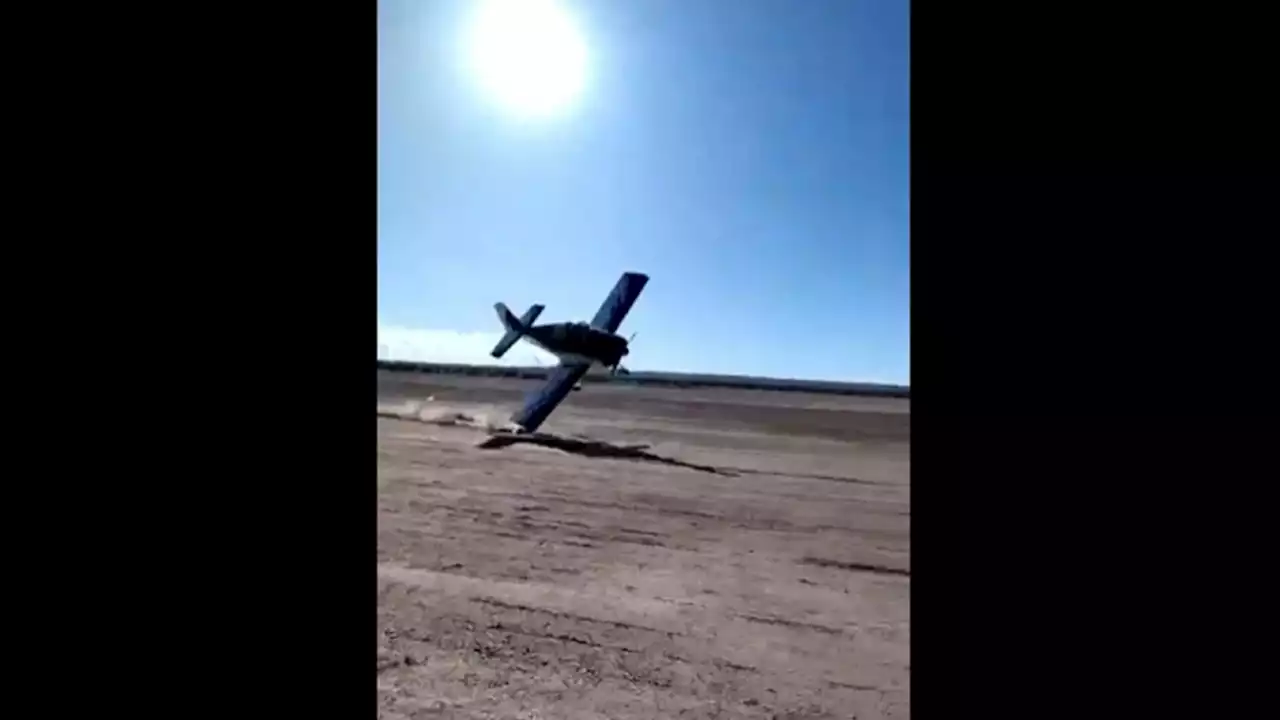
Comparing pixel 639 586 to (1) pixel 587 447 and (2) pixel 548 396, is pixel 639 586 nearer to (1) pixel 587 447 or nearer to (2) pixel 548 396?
(1) pixel 587 447

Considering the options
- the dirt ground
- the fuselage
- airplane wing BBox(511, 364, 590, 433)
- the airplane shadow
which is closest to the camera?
the dirt ground

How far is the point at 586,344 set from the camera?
13.1 metres

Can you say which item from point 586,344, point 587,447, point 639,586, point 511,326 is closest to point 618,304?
point 586,344

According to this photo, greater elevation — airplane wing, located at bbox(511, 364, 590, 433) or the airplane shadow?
airplane wing, located at bbox(511, 364, 590, 433)

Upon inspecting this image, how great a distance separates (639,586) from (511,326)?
35.7ft

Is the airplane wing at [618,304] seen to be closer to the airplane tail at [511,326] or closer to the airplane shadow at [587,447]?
the airplane tail at [511,326]

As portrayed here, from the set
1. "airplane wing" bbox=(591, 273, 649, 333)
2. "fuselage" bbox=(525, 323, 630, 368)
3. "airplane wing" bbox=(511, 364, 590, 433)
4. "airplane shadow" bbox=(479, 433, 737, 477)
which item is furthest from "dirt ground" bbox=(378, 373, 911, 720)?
"airplane wing" bbox=(591, 273, 649, 333)

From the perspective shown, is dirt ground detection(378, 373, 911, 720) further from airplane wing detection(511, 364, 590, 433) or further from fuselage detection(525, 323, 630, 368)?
fuselage detection(525, 323, 630, 368)

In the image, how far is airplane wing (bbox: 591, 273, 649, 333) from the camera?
13.8 m

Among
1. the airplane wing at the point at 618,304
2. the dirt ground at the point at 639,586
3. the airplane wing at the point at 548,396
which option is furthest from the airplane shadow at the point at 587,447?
the airplane wing at the point at 618,304

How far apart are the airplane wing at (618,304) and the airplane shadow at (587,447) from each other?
10.1 ft
